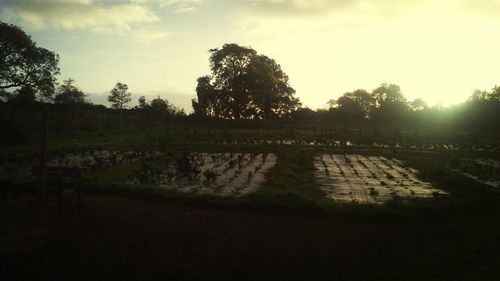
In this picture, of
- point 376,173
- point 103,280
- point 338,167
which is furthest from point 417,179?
point 103,280

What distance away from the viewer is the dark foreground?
7000mm

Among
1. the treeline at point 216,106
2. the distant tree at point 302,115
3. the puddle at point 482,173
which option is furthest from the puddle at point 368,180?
the distant tree at point 302,115

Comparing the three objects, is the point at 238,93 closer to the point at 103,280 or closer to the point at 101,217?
the point at 101,217

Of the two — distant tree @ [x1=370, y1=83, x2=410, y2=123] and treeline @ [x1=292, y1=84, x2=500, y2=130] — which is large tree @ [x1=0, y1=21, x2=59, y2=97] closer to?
treeline @ [x1=292, y1=84, x2=500, y2=130]

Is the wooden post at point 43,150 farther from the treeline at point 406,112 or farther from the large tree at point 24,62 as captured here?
the treeline at point 406,112

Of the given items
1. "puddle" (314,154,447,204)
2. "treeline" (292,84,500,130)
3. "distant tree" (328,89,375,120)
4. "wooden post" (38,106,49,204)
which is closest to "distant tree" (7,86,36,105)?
"puddle" (314,154,447,204)

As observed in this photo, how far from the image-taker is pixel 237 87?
60938mm

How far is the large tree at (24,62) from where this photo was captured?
1325 inches

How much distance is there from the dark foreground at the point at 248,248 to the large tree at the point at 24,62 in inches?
1072

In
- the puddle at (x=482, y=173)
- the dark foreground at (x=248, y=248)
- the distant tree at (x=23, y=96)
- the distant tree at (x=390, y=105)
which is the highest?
the distant tree at (x=390, y=105)

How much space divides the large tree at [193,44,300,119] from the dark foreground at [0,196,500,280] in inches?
1969

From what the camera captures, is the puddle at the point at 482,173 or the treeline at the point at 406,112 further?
the treeline at the point at 406,112

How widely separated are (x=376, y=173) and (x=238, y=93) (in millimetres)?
42572

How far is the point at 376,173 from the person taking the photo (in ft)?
65.2
